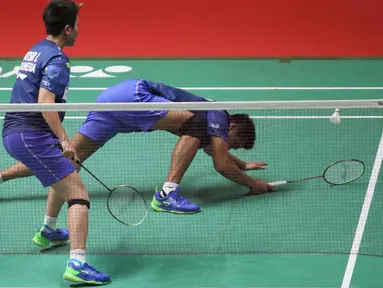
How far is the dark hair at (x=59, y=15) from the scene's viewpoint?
22.1ft

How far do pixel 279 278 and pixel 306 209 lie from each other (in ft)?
4.14

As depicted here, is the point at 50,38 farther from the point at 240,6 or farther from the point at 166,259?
the point at 240,6

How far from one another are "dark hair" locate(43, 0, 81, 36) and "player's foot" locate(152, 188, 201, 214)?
1.89 m

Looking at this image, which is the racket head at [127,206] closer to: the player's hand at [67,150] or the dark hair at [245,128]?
the player's hand at [67,150]

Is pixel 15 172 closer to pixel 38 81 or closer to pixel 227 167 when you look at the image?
pixel 38 81

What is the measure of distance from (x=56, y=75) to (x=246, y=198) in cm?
240

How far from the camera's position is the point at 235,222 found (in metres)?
7.74

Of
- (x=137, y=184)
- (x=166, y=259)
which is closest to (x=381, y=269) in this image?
(x=166, y=259)

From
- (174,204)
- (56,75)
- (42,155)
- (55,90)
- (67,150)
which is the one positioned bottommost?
(174,204)

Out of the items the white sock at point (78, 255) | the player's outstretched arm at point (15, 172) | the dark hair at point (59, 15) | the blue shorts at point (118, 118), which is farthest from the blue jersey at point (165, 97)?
the white sock at point (78, 255)

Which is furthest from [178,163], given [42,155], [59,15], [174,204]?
[59,15]

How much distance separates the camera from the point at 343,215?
776 cm

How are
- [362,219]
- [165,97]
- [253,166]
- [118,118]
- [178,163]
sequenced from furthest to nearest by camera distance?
[253,166]
[165,97]
[178,163]
[118,118]
[362,219]

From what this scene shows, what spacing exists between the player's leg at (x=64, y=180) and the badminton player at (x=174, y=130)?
1.17m
